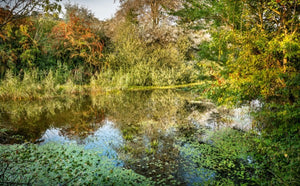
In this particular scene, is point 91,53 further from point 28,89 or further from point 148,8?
point 148,8

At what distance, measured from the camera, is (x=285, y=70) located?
14.0 ft

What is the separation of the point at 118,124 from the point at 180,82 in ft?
37.3

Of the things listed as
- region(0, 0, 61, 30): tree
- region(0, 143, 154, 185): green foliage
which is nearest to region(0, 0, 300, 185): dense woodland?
region(0, 0, 61, 30): tree

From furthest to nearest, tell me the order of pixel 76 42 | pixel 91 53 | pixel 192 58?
1. pixel 91 53
2. pixel 76 42
3. pixel 192 58

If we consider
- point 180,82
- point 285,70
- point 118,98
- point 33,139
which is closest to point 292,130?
point 285,70

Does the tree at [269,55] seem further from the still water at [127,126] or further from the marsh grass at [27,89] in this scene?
the marsh grass at [27,89]

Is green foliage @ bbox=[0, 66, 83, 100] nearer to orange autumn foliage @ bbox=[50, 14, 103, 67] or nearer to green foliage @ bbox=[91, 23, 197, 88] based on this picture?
green foliage @ bbox=[91, 23, 197, 88]

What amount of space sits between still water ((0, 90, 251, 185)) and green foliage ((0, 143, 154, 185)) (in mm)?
300

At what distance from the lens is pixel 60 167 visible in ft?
12.0

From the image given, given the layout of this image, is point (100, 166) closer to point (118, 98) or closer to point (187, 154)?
point (187, 154)

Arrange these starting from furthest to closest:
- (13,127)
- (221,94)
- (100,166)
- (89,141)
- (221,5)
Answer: (221,5) → (13,127) → (221,94) → (89,141) → (100,166)

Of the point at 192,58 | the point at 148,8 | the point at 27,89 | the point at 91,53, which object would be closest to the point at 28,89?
the point at 27,89

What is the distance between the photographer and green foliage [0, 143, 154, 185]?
3219 millimetres

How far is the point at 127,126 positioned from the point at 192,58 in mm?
4708
